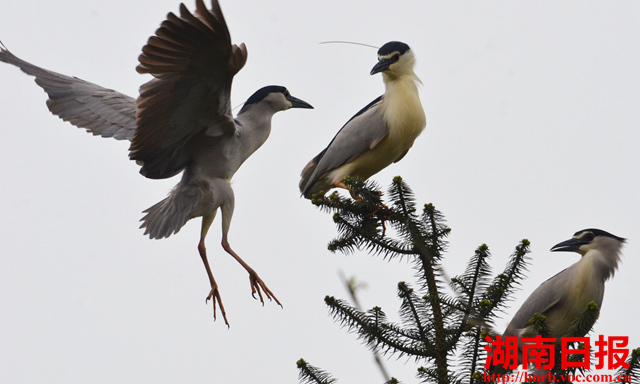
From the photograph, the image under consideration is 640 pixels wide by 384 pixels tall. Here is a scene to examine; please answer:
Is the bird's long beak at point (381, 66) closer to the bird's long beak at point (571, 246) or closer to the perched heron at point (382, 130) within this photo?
the perched heron at point (382, 130)

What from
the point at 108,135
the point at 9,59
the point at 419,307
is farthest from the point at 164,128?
the point at 419,307

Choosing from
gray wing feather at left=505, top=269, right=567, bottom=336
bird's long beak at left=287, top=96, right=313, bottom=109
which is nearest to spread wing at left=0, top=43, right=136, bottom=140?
bird's long beak at left=287, top=96, right=313, bottom=109

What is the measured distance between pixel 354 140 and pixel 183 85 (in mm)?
1415

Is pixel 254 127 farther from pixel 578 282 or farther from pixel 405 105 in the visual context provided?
pixel 578 282

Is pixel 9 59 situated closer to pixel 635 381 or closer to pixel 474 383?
pixel 474 383

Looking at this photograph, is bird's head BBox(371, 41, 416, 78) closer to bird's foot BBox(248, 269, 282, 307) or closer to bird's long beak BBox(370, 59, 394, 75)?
bird's long beak BBox(370, 59, 394, 75)

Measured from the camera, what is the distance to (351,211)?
3.50 meters

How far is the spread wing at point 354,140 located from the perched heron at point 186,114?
40cm

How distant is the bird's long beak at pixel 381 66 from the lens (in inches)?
195

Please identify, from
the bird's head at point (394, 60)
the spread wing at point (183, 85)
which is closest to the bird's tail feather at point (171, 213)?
the spread wing at point (183, 85)

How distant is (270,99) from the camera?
4977 millimetres

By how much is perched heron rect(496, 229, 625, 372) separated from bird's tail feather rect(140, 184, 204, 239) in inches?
88.4

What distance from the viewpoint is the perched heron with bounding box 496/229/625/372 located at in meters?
4.66

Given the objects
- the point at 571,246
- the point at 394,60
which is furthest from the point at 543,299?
the point at 394,60
